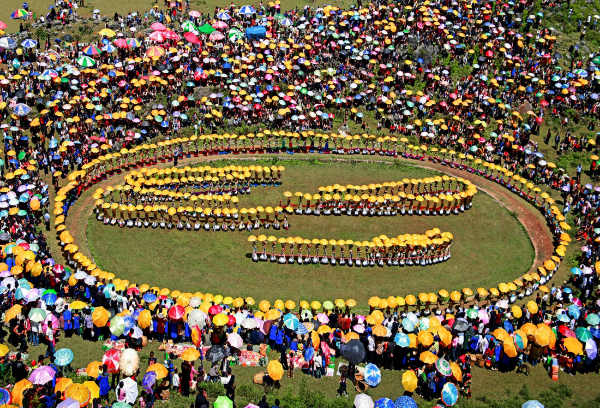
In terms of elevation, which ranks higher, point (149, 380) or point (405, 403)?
point (405, 403)

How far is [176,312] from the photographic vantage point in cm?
4034

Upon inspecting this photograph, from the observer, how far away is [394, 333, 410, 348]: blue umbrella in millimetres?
38869

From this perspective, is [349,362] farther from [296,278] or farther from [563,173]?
[563,173]

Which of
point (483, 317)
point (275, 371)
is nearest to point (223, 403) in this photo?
point (275, 371)

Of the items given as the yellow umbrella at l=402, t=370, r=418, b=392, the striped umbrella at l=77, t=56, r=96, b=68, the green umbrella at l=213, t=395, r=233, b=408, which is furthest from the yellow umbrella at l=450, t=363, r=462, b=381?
the striped umbrella at l=77, t=56, r=96, b=68

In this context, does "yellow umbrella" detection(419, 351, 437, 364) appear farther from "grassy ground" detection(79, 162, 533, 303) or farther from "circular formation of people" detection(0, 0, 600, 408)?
"grassy ground" detection(79, 162, 533, 303)

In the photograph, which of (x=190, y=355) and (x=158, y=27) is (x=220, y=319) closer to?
(x=190, y=355)

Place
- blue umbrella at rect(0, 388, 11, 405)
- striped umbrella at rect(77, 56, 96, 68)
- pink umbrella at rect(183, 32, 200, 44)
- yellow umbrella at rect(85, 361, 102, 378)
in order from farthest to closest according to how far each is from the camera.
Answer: pink umbrella at rect(183, 32, 200, 44) < striped umbrella at rect(77, 56, 96, 68) < yellow umbrella at rect(85, 361, 102, 378) < blue umbrella at rect(0, 388, 11, 405)

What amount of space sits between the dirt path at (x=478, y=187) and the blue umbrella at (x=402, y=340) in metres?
19.9

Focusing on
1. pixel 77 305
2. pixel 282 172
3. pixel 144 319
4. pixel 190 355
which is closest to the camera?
pixel 190 355

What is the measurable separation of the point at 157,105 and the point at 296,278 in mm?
31675

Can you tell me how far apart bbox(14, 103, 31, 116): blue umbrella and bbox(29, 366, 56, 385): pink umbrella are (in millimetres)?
39434

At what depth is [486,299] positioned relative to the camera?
49.2 meters

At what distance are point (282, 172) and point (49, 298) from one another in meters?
29.8
